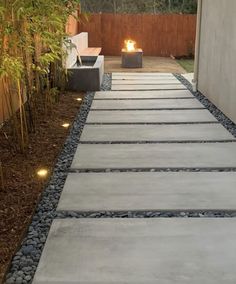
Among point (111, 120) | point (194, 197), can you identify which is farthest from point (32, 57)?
point (194, 197)

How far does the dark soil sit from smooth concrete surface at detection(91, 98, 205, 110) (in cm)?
68

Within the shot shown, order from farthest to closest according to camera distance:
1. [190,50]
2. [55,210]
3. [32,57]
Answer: [190,50] < [32,57] < [55,210]

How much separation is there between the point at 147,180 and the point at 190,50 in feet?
34.7

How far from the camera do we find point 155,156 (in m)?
3.29

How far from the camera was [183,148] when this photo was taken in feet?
11.5

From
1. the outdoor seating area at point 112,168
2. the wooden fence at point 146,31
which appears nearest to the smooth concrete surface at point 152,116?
the outdoor seating area at point 112,168

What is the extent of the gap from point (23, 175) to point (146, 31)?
10874 millimetres

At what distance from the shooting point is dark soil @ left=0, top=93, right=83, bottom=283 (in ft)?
6.97

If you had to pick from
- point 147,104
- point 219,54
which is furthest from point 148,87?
point 219,54

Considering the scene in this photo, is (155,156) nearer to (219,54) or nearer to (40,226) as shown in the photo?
(40,226)

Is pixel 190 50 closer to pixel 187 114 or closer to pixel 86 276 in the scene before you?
pixel 187 114

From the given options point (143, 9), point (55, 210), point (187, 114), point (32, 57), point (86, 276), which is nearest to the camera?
point (86, 276)

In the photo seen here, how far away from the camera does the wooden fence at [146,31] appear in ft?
41.9

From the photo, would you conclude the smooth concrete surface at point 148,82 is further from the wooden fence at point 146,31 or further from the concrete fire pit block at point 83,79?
the wooden fence at point 146,31
